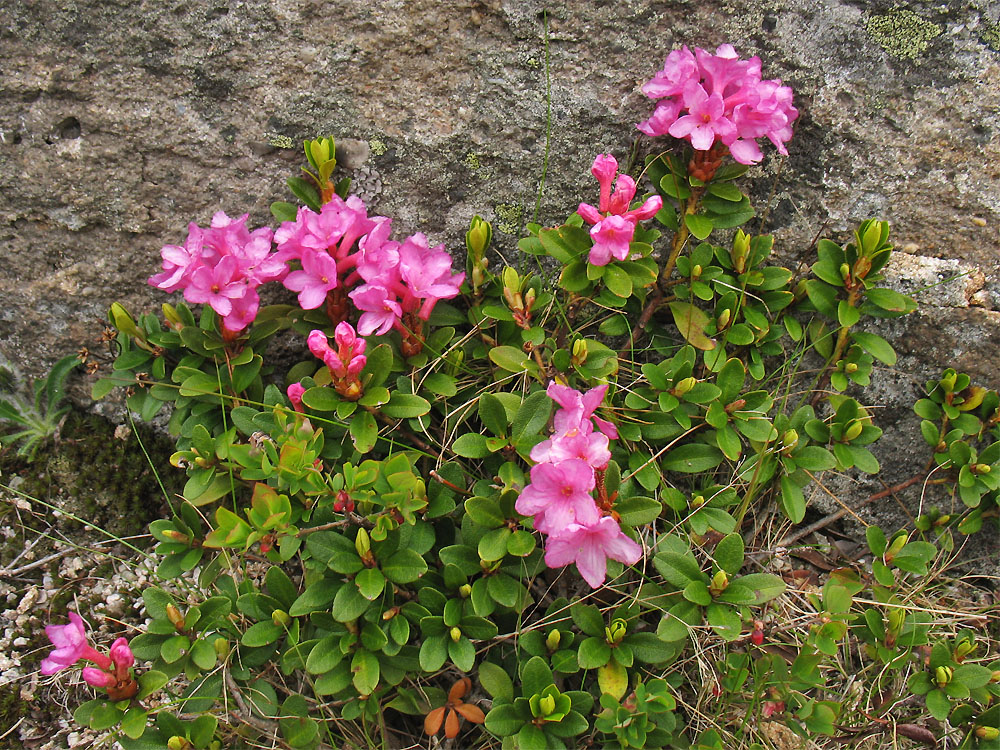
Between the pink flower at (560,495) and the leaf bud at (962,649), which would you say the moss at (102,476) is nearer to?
the pink flower at (560,495)

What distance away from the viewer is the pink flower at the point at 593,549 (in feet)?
5.96

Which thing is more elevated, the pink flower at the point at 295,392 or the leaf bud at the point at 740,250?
the leaf bud at the point at 740,250

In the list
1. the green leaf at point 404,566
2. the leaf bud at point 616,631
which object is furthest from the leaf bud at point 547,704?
the green leaf at point 404,566

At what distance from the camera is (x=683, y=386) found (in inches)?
89.4

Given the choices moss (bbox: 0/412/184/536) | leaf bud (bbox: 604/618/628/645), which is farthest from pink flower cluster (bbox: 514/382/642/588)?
moss (bbox: 0/412/184/536)

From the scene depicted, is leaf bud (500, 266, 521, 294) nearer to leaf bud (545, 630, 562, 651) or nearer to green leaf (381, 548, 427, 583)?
green leaf (381, 548, 427, 583)

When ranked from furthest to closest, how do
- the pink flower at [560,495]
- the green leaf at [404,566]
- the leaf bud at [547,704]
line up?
1. the green leaf at [404,566]
2. the leaf bud at [547,704]
3. the pink flower at [560,495]

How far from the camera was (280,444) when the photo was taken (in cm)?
198

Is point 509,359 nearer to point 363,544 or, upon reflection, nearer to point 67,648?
point 363,544

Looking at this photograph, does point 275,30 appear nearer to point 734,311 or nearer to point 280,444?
point 280,444

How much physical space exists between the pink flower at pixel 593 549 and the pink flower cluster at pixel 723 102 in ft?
3.66

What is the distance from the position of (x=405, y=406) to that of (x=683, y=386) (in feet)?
2.62

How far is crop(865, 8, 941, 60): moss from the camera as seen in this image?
7.85 ft

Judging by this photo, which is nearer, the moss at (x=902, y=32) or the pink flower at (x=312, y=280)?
the pink flower at (x=312, y=280)
